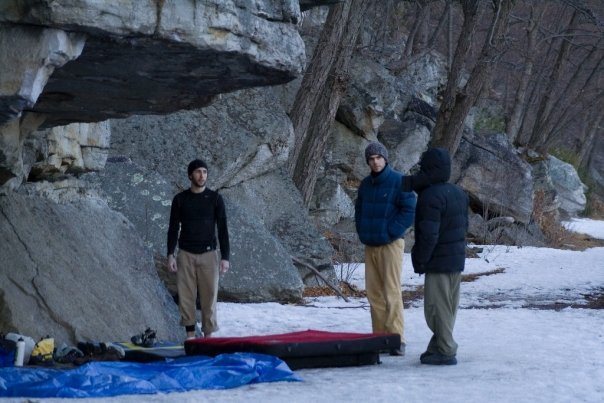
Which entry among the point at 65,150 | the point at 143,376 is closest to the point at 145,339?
the point at 143,376

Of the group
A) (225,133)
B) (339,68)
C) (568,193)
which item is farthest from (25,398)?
(568,193)

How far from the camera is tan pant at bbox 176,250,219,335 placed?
28.1 ft

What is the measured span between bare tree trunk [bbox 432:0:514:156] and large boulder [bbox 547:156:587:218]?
19168 millimetres

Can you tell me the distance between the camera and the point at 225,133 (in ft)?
44.9

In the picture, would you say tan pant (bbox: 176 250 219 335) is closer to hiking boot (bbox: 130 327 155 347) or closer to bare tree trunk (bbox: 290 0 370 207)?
hiking boot (bbox: 130 327 155 347)

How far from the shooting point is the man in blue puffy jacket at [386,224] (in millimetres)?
8227

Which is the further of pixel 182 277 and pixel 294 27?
pixel 182 277

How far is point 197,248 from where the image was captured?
8570mm

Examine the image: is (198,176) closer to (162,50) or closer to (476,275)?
(162,50)

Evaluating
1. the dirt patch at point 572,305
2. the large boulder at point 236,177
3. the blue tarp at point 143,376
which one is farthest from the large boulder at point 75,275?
the dirt patch at point 572,305

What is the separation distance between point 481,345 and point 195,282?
8.75ft

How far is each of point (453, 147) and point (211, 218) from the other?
10.4 metres

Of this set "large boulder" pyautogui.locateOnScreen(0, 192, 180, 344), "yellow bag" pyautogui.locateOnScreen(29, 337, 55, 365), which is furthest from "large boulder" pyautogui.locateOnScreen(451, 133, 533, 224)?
"yellow bag" pyautogui.locateOnScreen(29, 337, 55, 365)

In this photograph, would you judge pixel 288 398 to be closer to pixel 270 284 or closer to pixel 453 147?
pixel 270 284
